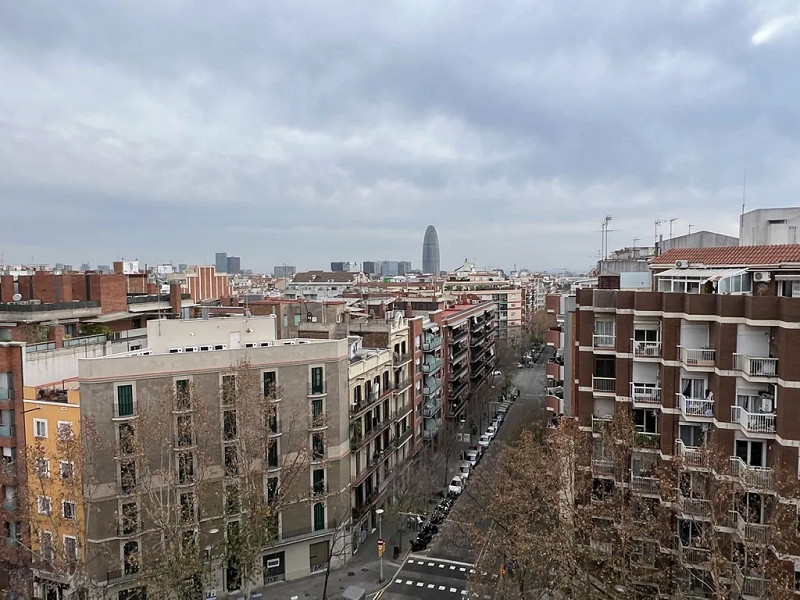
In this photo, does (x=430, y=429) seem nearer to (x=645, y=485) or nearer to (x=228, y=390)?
(x=228, y=390)

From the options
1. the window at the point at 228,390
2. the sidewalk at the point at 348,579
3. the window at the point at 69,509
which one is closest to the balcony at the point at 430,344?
the sidewalk at the point at 348,579

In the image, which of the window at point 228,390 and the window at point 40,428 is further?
the window at point 228,390

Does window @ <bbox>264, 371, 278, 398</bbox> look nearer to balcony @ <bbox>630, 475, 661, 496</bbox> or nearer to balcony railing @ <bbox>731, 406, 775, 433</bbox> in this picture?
balcony @ <bbox>630, 475, 661, 496</bbox>

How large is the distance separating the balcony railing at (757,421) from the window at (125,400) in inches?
1141

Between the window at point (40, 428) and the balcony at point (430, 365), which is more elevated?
the window at point (40, 428)

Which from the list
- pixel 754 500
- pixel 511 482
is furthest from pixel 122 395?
pixel 754 500

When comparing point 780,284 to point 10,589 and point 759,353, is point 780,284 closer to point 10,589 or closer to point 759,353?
point 759,353

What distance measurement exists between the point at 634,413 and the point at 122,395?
25.9m

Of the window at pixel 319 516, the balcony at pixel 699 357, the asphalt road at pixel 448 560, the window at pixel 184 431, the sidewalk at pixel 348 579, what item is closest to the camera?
the balcony at pixel 699 357

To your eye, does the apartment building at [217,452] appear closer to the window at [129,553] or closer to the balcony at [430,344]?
the window at [129,553]

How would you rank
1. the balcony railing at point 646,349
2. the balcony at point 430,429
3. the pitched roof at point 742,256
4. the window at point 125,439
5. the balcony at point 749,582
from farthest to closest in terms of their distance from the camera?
1. the balcony at point 430,429
2. the window at point 125,439
3. the balcony railing at point 646,349
4. the pitched roof at point 742,256
5. the balcony at point 749,582

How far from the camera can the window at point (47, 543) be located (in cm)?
2817

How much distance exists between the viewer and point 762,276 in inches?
963

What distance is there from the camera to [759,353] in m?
22.2
